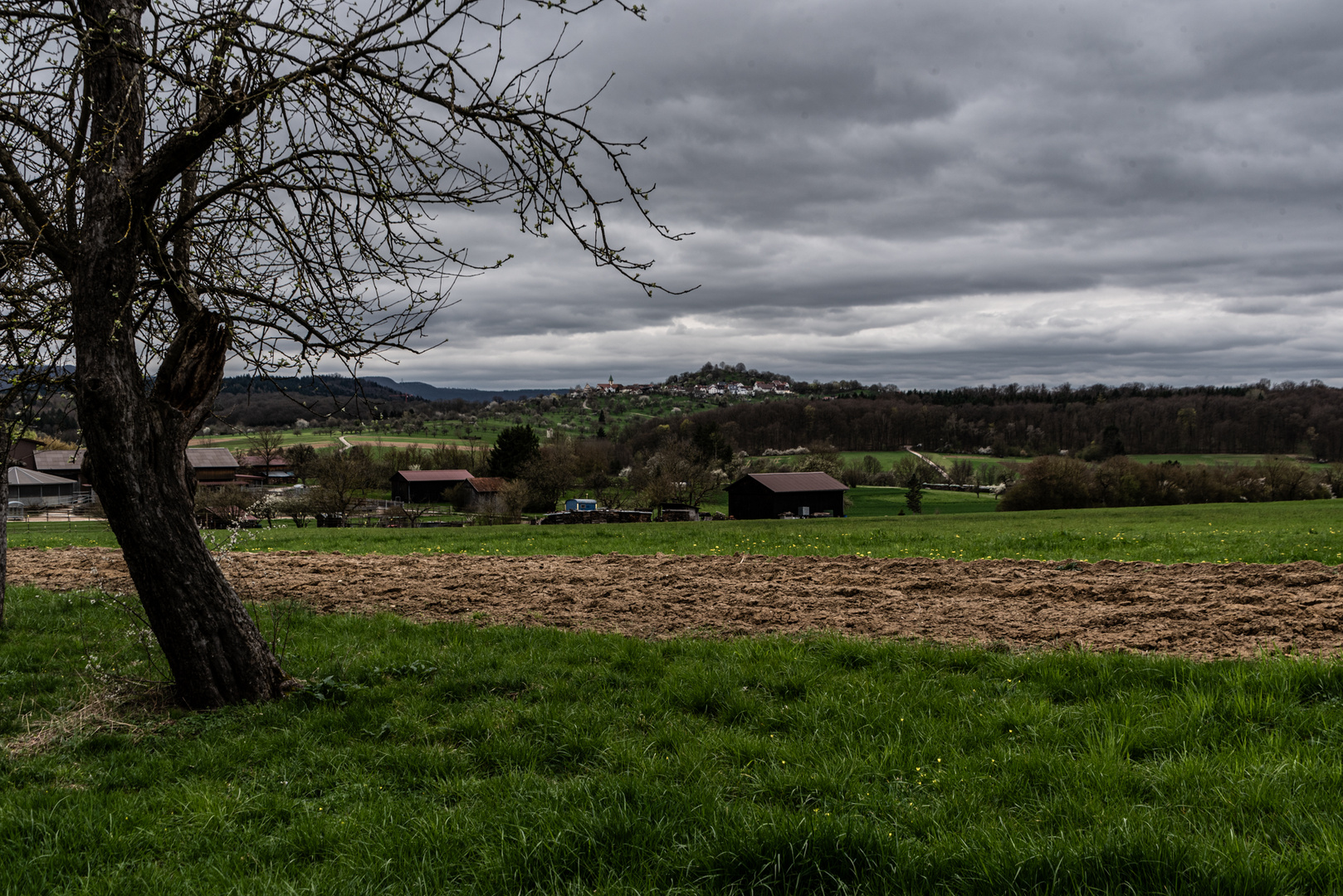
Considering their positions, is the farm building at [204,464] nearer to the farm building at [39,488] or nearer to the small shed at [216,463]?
the small shed at [216,463]

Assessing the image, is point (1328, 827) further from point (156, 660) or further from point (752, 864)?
point (156, 660)

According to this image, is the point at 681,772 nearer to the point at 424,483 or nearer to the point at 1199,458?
the point at 424,483

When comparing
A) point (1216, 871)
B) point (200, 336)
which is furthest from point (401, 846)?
point (200, 336)

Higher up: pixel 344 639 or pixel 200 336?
pixel 200 336

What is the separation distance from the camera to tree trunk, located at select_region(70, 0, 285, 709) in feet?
19.1

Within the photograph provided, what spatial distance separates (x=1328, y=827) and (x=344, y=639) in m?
8.40

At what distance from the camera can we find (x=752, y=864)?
3527 millimetres

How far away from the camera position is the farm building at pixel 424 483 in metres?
95.3

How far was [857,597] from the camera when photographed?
965cm

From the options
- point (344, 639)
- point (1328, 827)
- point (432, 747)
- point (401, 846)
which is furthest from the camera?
point (344, 639)

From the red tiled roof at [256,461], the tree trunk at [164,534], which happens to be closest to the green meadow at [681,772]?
the tree trunk at [164,534]

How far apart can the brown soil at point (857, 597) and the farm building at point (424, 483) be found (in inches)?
3283

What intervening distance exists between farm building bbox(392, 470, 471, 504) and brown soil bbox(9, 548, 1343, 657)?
3283 inches

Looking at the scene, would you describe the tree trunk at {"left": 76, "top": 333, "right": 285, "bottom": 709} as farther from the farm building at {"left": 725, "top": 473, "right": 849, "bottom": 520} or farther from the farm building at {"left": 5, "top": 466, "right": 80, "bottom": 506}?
the farm building at {"left": 5, "top": 466, "right": 80, "bottom": 506}
